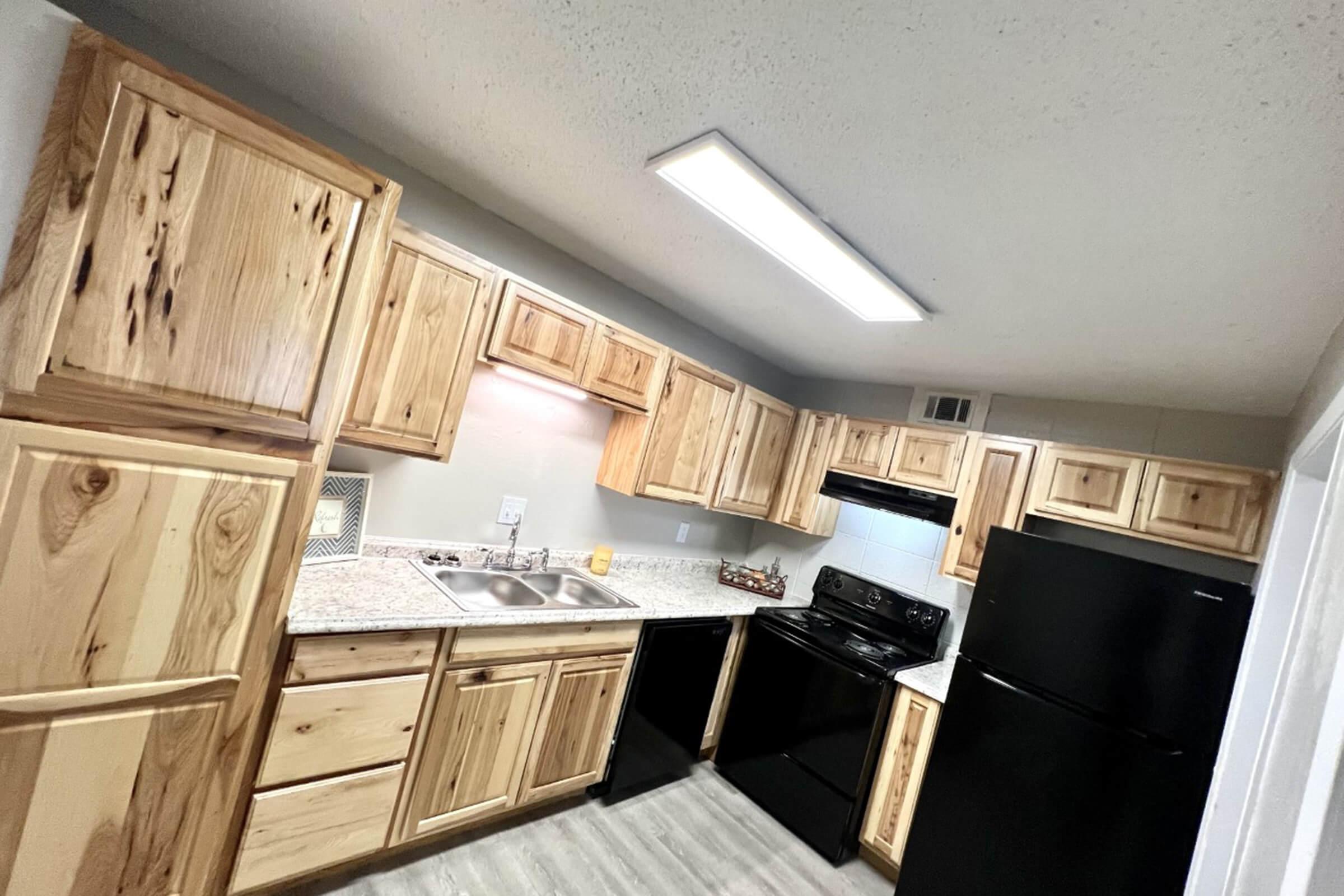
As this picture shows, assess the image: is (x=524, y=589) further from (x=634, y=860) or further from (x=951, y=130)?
(x=951, y=130)

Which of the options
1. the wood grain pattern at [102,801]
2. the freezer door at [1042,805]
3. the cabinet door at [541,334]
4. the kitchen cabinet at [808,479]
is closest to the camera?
the wood grain pattern at [102,801]

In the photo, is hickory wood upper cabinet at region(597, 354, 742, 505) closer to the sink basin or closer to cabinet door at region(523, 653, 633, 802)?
the sink basin

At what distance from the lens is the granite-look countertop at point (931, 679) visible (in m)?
2.37

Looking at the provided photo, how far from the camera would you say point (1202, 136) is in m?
0.93

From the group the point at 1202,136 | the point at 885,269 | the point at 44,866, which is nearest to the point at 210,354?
the point at 44,866

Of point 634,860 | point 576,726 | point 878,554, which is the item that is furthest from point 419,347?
point 878,554

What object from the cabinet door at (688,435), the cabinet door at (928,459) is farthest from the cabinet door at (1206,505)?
the cabinet door at (688,435)

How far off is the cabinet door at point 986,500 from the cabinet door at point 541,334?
2000 mm

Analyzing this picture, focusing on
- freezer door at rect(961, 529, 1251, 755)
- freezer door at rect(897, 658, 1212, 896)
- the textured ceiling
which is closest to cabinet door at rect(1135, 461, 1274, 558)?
the textured ceiling

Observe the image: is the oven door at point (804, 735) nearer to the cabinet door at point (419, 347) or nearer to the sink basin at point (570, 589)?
the sink basin at point (570, 589)

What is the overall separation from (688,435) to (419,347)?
1.42m

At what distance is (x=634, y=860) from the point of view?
2182mm

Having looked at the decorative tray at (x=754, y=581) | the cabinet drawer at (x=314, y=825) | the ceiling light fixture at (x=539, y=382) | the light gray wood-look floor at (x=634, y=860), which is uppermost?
the ceiling light fixture at (x=539, y=382)

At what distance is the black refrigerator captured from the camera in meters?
1.67
